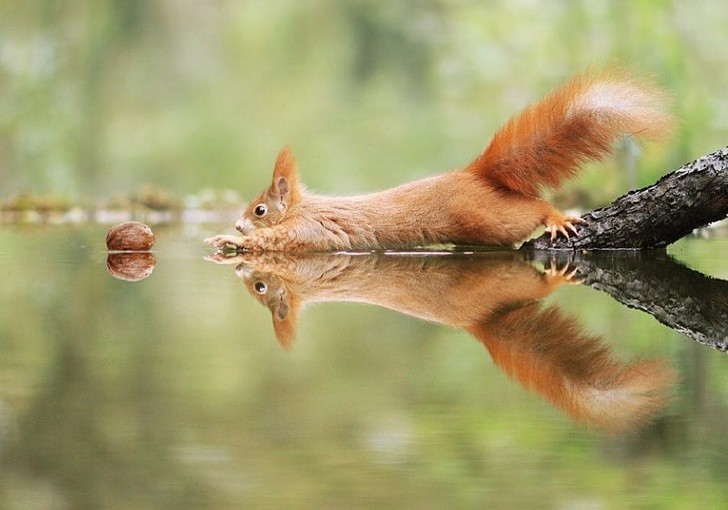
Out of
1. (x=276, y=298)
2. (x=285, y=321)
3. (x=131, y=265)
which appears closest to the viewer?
(x=285, y=321)

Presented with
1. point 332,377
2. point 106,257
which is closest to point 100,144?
point 106,257

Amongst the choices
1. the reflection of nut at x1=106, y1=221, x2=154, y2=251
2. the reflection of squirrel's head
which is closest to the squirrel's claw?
the reflection of squirrel's head

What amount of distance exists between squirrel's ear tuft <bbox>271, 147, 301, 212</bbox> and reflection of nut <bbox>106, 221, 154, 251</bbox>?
0.50m

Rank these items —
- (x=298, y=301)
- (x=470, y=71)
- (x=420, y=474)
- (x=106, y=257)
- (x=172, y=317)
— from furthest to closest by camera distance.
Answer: (x=470, y=71), (x=106, y=257), (x=298, y=301), (x=172, y=317), (x=420, y=474)

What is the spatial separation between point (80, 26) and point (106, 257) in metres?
2.67

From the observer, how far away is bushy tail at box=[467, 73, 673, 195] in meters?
2.29

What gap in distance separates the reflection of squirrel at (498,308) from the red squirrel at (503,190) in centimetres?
8

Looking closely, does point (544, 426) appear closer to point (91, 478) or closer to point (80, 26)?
point (91, 478)

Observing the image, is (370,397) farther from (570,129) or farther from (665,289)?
(570,129)

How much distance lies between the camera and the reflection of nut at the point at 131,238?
9.29 ft

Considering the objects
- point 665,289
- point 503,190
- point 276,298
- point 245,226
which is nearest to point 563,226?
point 503,190

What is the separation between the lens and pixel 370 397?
859mm

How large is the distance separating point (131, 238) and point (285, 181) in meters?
0.58

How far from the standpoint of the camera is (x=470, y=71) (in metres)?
4.84
